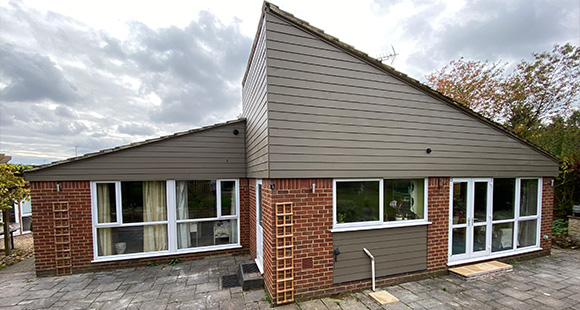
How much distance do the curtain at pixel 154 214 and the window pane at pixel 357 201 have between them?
4014mm

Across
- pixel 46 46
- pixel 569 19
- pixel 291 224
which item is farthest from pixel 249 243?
pixel 569 19

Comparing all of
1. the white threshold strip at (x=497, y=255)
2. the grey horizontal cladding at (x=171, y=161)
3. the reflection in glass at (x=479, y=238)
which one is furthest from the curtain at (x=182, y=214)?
the reflection in glass at (x=479, y=238)

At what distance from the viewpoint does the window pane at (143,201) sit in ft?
15.5

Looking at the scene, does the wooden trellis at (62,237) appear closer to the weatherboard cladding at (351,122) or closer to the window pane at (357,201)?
the weatherboard cladding at (351,122)

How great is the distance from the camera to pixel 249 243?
5.41 metres

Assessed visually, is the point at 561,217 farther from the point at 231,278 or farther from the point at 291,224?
the point at 231,278

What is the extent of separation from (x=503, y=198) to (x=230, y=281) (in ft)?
20.5

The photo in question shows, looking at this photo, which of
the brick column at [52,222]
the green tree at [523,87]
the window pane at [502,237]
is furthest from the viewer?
the green tree at [523,87]

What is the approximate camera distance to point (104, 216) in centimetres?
465

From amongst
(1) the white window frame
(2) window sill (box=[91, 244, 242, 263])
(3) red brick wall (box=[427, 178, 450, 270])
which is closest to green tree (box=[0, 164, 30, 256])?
(2) window sill (box=[91, 244, 242, 263])

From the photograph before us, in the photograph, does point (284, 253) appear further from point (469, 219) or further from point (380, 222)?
point (469, 219)

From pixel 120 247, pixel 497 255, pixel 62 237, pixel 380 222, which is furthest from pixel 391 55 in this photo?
pixel 62 237

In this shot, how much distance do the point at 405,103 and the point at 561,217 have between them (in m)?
9.12

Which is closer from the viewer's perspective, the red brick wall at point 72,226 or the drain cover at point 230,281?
the drain cover at point 230,281
